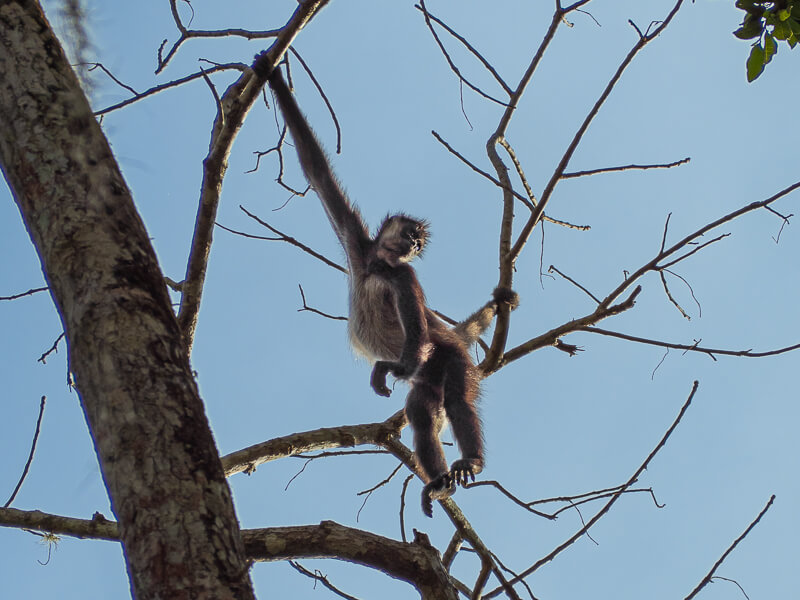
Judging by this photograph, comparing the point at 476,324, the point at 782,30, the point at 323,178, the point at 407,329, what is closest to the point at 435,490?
the point at 407,329

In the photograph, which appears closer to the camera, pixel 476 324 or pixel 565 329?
pixel 565 329

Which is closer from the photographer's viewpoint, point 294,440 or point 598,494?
point 598,494

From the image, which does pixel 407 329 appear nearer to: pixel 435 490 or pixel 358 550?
pixel 435 490

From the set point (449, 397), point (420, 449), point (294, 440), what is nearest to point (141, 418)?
point (294, 440)

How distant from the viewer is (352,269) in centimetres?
692

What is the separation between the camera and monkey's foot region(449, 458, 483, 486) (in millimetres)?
5375

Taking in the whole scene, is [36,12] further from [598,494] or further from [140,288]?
[598,494]

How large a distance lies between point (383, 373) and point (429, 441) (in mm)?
586

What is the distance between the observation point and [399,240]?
6.71 metres

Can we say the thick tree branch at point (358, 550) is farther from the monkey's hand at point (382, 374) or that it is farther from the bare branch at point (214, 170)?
the monkey's hand at point (382, 374)

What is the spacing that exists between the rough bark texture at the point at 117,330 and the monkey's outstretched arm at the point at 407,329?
11.5 ft

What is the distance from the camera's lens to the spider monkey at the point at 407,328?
5582 mm

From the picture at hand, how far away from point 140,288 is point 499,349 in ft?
9.87

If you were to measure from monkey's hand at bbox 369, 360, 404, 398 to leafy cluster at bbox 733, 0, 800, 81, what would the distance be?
9.58ft
